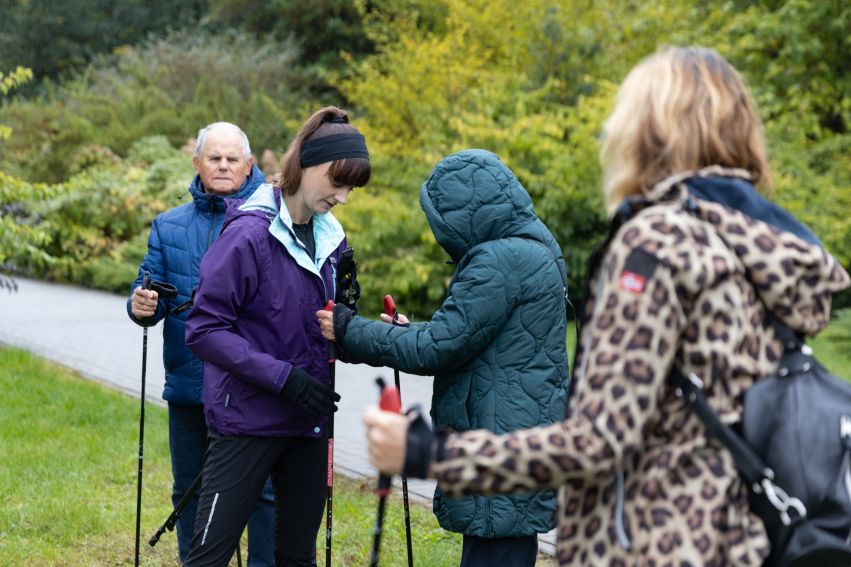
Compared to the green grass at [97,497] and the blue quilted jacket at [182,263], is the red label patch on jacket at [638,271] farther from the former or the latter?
the green grass at [97,497]

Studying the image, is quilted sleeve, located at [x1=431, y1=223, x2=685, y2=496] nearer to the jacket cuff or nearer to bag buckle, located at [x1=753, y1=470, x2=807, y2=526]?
bag buckle, located at [x1=753, y1=470, x2=807, y2=526]

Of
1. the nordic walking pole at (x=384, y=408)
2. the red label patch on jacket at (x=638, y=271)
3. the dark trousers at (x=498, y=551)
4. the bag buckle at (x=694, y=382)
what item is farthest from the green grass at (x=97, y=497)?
the red label patch on jacket at (x=638, y=271)

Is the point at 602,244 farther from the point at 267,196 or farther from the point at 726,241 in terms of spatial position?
the point at 267,196

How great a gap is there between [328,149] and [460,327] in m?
0.82

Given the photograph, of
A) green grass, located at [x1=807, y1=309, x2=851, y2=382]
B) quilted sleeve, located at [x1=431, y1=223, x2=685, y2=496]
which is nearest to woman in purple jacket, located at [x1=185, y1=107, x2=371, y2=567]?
quilted sleeve, located at [x1=431, y1=223, x2=685, y2=496]

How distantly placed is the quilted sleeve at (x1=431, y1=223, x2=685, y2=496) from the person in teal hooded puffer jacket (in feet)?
4.41

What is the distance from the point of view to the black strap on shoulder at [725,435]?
2111mm

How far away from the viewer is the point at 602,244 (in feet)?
7.47

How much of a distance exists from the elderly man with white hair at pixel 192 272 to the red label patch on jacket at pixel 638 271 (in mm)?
3161

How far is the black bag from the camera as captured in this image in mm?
2119

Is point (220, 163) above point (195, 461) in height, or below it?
above

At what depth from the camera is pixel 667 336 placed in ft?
6.78

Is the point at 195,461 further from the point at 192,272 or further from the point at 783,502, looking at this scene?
the point at 783,502

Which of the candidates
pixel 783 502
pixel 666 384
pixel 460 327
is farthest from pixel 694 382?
pixel 460 327
